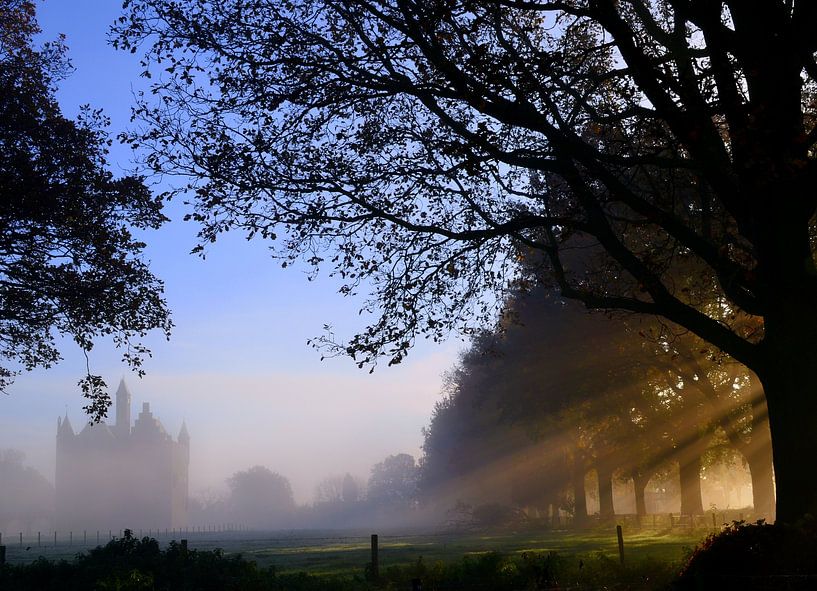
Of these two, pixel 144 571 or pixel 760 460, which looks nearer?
pixel 144 571

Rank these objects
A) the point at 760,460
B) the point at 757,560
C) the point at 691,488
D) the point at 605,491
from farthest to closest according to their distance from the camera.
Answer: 1. the point at 605,491
2. the point at 691,488
3. the point at 760,460
4. the point at 757,560

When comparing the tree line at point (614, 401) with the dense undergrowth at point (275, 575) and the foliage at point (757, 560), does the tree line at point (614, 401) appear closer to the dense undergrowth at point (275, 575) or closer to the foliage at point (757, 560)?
the dense undergrowth at point (275, 575)

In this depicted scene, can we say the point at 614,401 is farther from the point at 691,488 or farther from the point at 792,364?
the point at 792,364

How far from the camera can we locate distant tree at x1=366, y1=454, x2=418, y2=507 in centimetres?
16488

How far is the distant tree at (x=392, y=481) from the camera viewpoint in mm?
164875

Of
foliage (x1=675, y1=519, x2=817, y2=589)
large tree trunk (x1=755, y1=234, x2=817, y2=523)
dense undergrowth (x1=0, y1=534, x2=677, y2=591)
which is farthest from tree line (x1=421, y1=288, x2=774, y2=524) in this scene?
foliage (x1=675, y1=519, x2=817, y2=589)

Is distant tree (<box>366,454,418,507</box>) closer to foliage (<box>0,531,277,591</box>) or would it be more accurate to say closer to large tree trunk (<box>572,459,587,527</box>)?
large tree trunk (<box>572,459,587,527</box>)

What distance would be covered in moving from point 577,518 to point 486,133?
51953 millimetres

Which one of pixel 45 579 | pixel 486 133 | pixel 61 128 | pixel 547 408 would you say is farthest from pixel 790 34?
pixel 547 408

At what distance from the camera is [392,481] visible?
586 ft

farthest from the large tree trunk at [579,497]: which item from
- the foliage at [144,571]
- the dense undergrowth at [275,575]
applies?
the foliage at [144,571]

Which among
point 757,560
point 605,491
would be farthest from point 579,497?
point 757,560

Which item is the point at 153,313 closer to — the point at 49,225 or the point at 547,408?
the point at 49,225

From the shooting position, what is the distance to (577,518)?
59.7m
